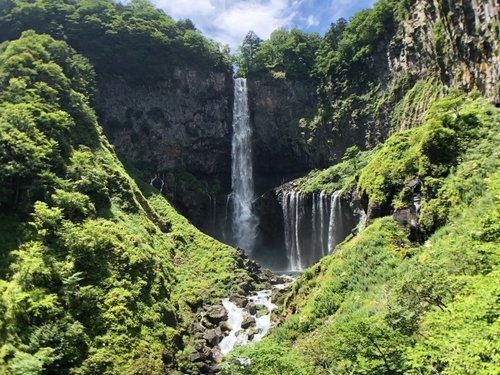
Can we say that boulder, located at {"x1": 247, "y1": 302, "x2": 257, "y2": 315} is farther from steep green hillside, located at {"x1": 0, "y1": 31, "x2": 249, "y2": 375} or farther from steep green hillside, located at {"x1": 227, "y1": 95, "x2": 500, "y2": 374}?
steep green hillside, located at {"x1": 227, "y1": 95, "x2": 500, "y2": 374}

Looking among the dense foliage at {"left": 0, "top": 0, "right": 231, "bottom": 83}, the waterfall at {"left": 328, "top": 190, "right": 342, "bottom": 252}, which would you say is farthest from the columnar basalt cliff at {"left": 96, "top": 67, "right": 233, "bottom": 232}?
the waterfall at {"left": 328, "top": 190, "right": 342, "bottom": 252}

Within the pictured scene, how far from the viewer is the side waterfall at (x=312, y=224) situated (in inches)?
1567

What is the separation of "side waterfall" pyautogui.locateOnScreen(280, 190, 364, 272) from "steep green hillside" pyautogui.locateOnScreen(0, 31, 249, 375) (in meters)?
10.8

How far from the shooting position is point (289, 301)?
2688 cm

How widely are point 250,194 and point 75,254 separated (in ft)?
120

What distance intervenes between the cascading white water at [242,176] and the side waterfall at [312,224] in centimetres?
676

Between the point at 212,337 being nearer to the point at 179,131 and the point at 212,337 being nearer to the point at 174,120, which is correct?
the point at 179,131

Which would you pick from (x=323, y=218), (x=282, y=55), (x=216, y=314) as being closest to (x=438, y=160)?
(x=216, y=314)

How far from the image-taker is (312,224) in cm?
4562

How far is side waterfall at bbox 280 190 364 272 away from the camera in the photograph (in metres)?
39.8

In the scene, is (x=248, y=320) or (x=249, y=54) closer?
(x=248, y=320)

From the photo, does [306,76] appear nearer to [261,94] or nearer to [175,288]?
[261,94]

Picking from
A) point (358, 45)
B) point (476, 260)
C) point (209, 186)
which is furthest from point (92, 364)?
point (358, 45)

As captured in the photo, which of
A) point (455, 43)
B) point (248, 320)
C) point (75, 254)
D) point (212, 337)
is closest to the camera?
point (75, 254)
